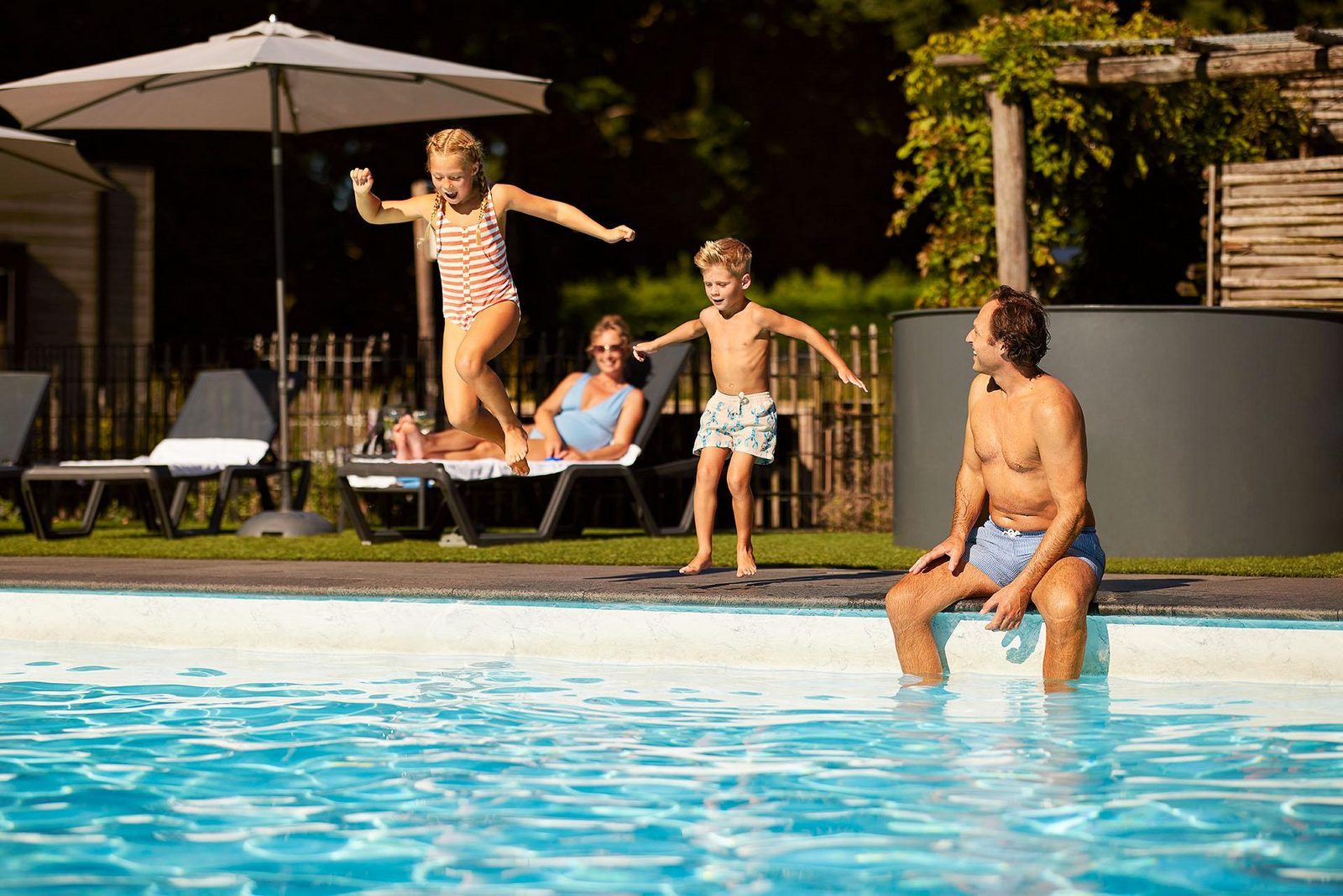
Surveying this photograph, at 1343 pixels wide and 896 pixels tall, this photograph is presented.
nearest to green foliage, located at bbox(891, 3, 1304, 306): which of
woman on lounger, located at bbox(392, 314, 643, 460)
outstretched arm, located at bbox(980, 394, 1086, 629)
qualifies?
woman on lounger, located at bbox(392, 314, 643, 460)

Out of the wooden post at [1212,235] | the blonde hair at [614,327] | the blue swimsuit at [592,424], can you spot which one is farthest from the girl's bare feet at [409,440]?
the wooden post at [1212,235]

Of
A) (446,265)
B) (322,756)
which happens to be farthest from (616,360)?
(322,756)

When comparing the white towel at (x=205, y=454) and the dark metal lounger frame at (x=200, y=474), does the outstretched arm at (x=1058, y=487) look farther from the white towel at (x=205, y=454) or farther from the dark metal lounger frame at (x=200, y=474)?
the white towel at (x=205, y=454)

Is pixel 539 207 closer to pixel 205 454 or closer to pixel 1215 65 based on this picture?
pixel 205 454

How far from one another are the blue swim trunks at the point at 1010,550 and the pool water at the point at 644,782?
1.25ft

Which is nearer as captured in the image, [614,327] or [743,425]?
[743,425]

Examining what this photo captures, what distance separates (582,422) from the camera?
10648 mm

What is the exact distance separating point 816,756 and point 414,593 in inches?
88.8

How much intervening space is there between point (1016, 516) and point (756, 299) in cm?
2301

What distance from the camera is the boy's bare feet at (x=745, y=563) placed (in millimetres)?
7047

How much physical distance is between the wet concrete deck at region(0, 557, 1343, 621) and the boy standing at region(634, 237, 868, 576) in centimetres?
31

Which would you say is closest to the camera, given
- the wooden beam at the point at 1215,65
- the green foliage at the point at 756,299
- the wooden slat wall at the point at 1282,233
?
the wooden beam at the point at 1215,65

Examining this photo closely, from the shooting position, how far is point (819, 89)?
33.3 meters

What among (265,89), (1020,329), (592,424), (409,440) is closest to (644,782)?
(1020,329)
